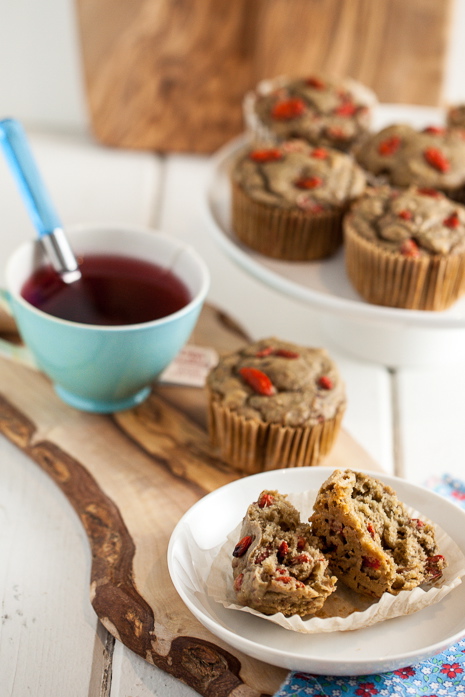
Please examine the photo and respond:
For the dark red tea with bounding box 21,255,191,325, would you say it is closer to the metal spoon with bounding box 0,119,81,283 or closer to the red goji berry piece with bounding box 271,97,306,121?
the metal spoon with bounding box 0,119,81,283

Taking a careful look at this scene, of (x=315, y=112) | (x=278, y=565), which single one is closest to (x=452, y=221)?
(x=315, y=112)

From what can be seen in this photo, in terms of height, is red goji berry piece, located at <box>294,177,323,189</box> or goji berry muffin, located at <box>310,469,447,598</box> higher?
red goji berry piece, located at <box>294,177,323,189</box>

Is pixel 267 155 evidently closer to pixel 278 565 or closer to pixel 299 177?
pixel 299 177

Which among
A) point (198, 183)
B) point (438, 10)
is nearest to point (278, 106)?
point (198, 183)

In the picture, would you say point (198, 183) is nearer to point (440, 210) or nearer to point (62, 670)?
point (440, 210)

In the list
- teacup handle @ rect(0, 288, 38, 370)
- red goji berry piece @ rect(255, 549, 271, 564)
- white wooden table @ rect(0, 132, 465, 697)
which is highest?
red goji berry piece @ rect(255, 549, 271, 564)

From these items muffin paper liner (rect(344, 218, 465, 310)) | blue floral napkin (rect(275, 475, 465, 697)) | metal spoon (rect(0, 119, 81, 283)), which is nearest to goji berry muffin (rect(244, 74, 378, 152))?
muffin paper liner (rect(344, 218, 465, 310))
